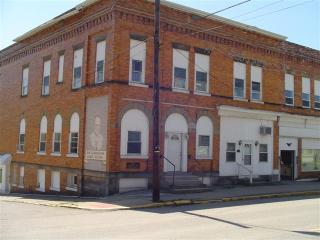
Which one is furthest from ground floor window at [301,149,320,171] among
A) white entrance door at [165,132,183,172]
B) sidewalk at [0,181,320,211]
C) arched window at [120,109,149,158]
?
arched window at [120,109,149,158]

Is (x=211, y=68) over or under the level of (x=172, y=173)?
over

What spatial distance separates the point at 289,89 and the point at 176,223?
20310 millimetres

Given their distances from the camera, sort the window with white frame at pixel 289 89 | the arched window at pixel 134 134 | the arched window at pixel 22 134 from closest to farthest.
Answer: the arched window at pixel 134 134 < the window with white frame at pixel 289 89 < the arched window at pixel 22 134

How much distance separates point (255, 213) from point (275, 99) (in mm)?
15616

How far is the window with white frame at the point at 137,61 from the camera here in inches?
864

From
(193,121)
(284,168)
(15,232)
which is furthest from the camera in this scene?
(284,168)

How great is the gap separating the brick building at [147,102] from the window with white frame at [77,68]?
0.06 m

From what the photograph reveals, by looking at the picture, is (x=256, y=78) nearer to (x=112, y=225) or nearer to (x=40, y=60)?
(x=40, y=60)

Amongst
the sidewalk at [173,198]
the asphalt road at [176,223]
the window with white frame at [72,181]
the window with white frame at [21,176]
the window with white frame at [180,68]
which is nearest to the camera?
the asphalt road at [176,223]

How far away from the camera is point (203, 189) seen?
21188 millimetres

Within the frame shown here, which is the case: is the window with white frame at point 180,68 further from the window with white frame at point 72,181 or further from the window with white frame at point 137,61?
the window with white frame at point 72,181

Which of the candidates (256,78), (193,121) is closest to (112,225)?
(193,121)

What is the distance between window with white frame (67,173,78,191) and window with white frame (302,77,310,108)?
1738 cm

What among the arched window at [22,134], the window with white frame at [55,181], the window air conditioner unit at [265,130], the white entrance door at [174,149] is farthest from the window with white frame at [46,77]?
the window air conditioner unit at [265,130]
